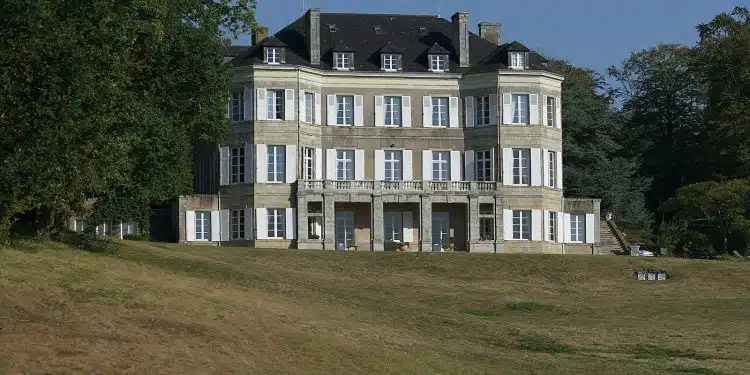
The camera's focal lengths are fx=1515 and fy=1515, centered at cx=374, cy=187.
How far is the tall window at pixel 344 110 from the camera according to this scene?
7488cm

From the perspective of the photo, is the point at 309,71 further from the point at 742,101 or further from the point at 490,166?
the point at 742,101

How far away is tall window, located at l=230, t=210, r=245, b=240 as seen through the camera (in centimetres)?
7294

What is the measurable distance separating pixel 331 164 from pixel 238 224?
549 cm

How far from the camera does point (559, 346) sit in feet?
136

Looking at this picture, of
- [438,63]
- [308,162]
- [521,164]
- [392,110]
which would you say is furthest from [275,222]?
[521,164]

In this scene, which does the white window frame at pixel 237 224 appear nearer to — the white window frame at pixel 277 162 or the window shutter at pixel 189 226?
the window shutter at pixel 189 226

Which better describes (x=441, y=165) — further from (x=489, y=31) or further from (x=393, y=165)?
(x=489, y=31)

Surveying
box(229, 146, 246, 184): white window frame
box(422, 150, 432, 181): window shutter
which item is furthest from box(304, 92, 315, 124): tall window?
box(422, 150, 432, 181): window shutter

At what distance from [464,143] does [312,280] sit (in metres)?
22.7

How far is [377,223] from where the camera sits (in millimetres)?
71875

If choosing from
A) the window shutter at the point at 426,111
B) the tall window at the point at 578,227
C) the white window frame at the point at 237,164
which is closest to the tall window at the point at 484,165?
the window shutter at the point at 426,111

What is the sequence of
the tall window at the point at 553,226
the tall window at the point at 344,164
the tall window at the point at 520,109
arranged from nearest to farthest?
the tall window at the point at 520,109 → the tall window at the point at 553,226 → the tall window at the point at 344,164

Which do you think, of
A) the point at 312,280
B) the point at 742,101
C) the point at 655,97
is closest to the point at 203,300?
the point at 312,280

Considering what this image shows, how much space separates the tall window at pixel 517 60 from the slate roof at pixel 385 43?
270 millimetres
